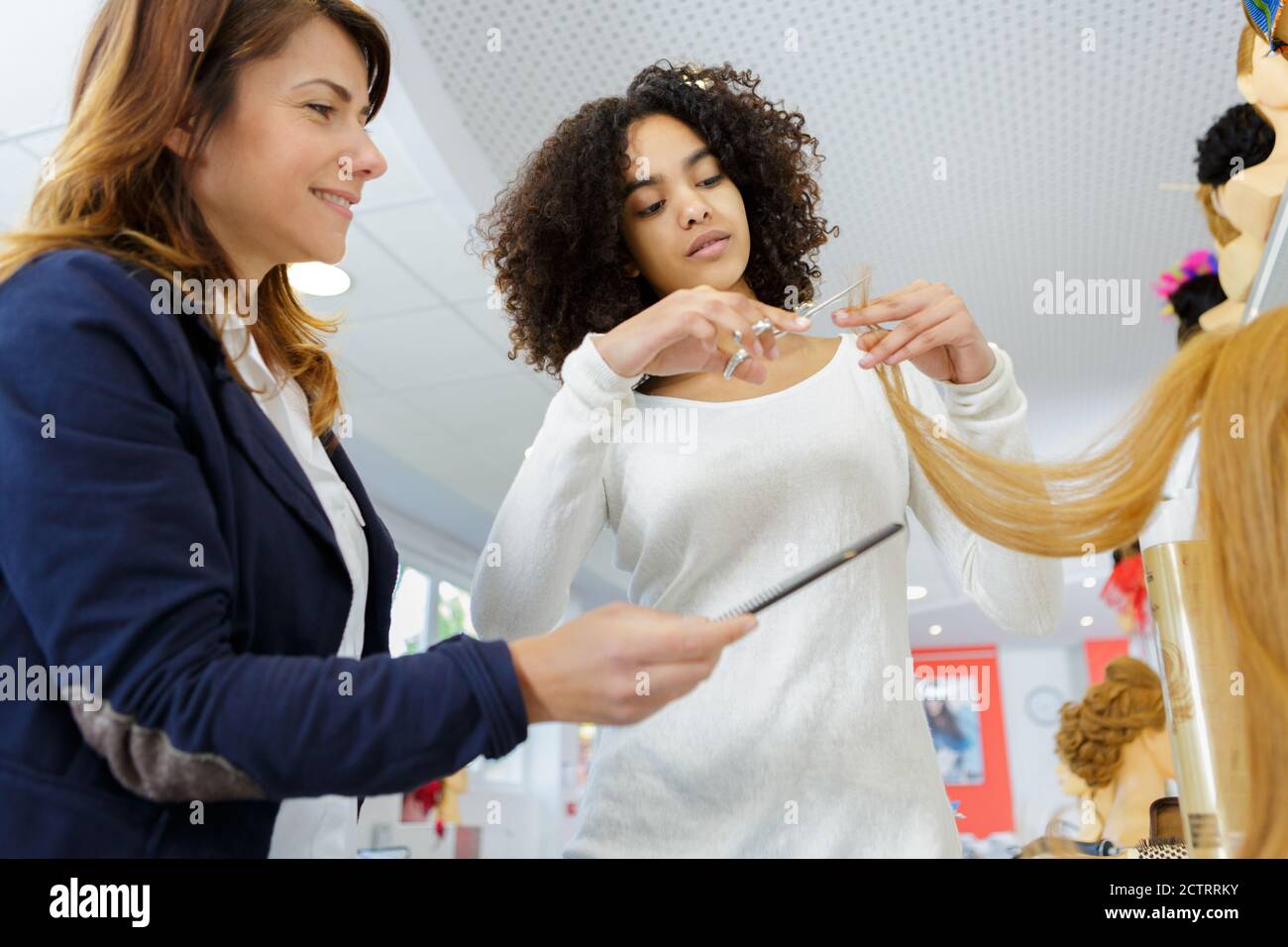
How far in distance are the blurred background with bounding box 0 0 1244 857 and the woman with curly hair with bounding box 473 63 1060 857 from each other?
0.23m

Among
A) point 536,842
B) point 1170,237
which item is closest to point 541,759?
point 536,842

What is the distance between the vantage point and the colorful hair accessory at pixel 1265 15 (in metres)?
1.20

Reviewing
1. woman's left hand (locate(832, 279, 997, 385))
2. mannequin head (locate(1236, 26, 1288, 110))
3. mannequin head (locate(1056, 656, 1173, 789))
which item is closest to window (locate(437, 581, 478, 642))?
mannequin head (locate(1056, 656, 1173, 789))

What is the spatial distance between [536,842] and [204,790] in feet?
26.5

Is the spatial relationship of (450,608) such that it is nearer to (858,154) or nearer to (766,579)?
(858,154)

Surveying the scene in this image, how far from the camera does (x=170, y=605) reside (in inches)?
22.5

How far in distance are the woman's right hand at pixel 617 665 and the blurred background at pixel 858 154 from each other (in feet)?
1.14

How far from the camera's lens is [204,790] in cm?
59

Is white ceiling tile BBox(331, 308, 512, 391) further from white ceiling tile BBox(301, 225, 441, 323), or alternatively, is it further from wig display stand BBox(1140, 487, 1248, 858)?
wig display stand BBox(1140, 487, 1248, 858)

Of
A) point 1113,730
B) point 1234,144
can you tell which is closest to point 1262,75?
point 1234,144

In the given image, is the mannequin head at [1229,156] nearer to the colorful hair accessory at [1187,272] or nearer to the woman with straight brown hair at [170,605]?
the colorful hair accessory at [1187,272]

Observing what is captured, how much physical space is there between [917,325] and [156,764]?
0.66 metres
